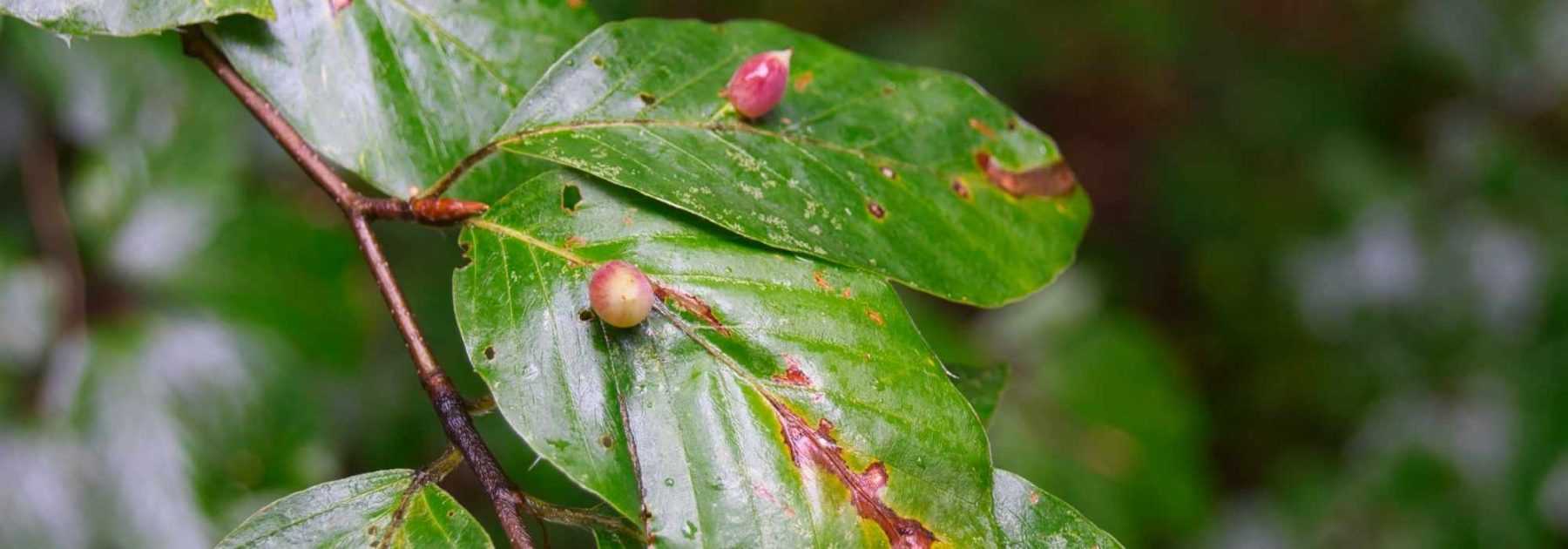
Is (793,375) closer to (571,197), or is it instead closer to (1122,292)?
(571,197)

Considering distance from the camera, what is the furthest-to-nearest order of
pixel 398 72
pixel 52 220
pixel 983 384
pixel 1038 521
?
pixel 52 220 < pixel 983 384 < pixel 398 72 < pixel 1038 521

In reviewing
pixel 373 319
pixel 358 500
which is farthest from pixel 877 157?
pixel 373 319

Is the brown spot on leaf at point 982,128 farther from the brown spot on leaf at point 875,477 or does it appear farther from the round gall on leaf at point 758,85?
the brown spot on leaf at point 875,477

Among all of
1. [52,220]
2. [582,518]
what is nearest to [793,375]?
[582,518]

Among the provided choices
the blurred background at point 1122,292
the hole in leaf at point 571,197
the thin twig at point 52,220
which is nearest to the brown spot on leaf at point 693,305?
the hole in leaf at point 571,197

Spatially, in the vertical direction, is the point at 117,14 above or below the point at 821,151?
above

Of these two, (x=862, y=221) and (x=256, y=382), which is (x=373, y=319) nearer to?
(x=256, y=382)

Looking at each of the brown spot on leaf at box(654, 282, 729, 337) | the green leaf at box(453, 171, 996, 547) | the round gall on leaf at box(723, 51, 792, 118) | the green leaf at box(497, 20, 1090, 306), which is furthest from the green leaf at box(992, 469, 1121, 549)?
the round gall on leaf at box(723, 51, 792, 118)
